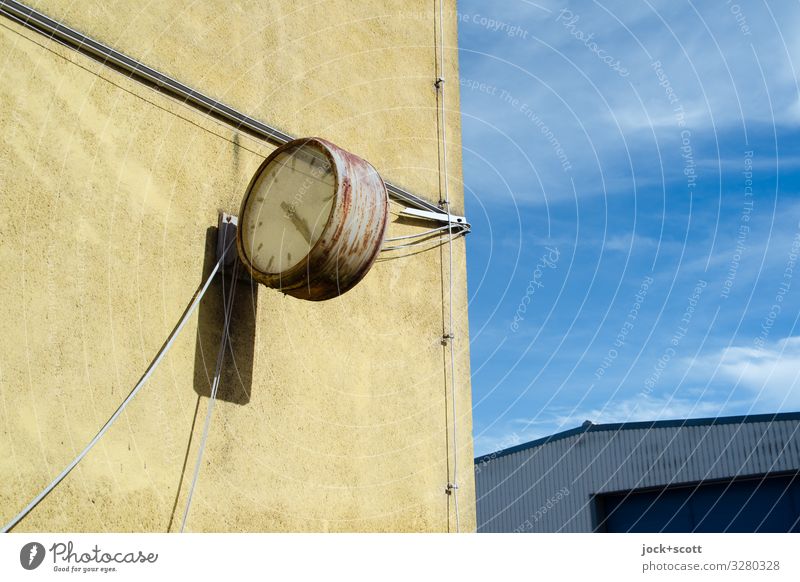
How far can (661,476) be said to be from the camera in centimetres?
1808

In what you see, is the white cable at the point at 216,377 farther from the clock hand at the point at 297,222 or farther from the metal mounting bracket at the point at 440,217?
the metal mounting bracket at the point at 440,217

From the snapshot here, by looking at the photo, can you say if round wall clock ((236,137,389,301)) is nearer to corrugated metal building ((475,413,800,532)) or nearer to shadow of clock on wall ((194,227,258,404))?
shadow of clock on wall ((194,227,258,404))

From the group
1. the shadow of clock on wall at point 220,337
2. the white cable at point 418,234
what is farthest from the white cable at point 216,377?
the white cable at point 418,234

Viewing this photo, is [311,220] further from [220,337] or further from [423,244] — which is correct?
[423,244]

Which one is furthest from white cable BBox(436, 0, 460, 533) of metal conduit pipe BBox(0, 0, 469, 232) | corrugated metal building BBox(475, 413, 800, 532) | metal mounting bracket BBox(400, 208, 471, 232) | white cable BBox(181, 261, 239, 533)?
corrugated metal building BBox(475, 413, 800, 532)

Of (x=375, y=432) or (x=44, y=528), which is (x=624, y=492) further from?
(x=44, y=528)

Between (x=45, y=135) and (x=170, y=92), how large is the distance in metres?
0.94

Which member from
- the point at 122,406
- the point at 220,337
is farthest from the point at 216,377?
the point at 122,406

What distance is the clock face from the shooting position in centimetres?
482

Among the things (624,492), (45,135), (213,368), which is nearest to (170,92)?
(45,135)

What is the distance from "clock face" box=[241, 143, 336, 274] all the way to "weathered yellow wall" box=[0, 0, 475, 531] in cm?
38

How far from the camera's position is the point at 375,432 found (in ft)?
19.6

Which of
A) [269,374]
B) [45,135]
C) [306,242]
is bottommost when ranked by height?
[269,374]

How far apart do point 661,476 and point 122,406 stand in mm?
15796
